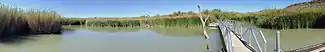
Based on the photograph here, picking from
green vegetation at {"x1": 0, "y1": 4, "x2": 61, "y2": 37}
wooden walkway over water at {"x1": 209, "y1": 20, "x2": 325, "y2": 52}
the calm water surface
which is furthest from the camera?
green vegetation at {"x1": 0, "y1": 4, "x2": 61, "y2": 37}

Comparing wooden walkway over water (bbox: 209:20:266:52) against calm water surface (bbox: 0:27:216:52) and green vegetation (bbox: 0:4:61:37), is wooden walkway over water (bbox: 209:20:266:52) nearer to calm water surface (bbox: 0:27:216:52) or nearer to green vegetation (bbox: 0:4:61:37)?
calm water surface (bbox: 0:27:216:52)

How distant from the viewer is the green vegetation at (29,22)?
758 cm

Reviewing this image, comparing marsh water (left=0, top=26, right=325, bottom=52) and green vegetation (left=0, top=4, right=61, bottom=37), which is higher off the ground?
green vegetation (left=0, top=4, right=61, bottom=37)

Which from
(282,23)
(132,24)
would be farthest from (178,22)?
(282,23)

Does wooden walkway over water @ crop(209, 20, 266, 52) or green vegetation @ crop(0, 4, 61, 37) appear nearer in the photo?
wooden walkway over water @ crop(209, 20, 266, 52)

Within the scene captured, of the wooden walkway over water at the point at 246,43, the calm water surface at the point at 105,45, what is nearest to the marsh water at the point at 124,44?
the calm water surface at the point at 105,45

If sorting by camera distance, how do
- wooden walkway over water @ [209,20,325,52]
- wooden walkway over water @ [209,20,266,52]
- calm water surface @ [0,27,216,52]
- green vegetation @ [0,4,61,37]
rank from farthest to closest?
green vegetation @ [0,4,61,37], calm water surface @ [0,27,216,52], wooden walkway over water @ [209,20,266,52], wooden walkway over water @ [209,20,325,52]

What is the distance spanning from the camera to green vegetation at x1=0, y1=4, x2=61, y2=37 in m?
7.58

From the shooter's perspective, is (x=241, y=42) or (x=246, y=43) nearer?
(x=246, y=43)

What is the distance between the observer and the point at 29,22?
346 inches

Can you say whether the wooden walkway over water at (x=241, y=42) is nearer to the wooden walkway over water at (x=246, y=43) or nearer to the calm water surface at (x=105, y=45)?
the wooden walkway over water at (x=246, y=43)

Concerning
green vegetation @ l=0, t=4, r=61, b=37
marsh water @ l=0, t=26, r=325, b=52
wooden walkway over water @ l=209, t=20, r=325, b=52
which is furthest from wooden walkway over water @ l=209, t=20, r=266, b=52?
green vegetation @ l=0, t=4, r=61, b=37

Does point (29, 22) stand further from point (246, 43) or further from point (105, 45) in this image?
point (246, 43)

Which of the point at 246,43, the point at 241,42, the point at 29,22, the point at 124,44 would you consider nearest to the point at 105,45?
the point at 124,44
